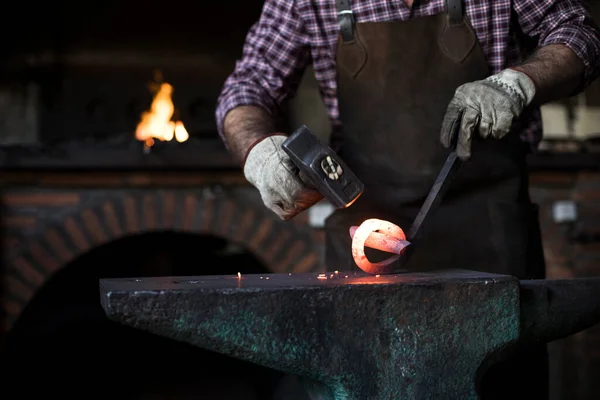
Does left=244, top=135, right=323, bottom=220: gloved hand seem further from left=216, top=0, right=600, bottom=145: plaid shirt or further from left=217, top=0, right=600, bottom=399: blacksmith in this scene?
left=216, top=0, right=600, bottom=145: plaid shirt

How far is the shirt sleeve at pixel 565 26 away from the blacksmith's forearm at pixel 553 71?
0.02 metres

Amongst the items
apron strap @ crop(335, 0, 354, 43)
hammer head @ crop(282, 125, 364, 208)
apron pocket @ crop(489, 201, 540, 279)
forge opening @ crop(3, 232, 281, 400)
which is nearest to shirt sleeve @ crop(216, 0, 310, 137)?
apron strap @ crop(335, 0, 354, 43)

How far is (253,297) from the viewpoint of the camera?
3.43 feet

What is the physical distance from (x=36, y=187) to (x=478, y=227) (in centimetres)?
221

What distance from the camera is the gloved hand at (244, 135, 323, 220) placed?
1.37 m

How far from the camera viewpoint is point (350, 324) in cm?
108

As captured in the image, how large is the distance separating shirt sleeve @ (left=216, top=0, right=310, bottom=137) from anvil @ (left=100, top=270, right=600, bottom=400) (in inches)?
26.3

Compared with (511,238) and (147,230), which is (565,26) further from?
(147,230)

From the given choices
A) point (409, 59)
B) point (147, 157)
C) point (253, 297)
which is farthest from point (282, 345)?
point (147, 157)

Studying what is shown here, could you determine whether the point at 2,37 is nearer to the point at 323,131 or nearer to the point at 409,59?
the point at 323,131

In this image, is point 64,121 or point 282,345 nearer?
point 282,345

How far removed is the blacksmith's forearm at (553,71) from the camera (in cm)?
141

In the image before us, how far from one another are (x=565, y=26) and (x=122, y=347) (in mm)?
3669

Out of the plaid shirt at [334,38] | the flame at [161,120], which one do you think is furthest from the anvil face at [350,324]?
the flame at [161,120]
